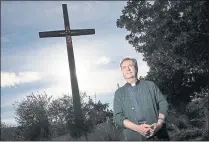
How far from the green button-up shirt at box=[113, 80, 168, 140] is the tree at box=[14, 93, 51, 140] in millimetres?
11020

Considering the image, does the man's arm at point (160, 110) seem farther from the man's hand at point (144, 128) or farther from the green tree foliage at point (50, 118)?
the green tree foliage at point (50, 118)

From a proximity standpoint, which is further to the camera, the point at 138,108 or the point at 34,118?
the point at 34,118

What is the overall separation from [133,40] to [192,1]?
12.5ft

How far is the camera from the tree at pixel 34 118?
1345 cm

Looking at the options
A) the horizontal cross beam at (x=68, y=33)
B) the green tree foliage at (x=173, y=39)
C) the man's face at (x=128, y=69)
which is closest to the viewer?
the man's face at (x=128, y=69)

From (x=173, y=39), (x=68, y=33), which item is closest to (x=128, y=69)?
(x=68, y=33)

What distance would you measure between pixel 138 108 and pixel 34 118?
1181cm

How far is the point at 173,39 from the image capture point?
48.4 ft

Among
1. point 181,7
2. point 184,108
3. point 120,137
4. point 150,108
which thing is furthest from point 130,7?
point 150,108

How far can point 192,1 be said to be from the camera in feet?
47.7

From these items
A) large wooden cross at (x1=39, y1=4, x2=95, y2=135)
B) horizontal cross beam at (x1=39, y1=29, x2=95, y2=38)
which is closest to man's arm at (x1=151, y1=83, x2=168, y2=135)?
large wooden cross at (x1=39, y1=4, x2=95, y2=135)

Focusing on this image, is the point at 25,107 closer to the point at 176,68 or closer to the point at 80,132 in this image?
the point at 80,132

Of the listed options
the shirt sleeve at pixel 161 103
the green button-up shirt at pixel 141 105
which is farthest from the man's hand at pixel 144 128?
the shirt sleeve at pixel 161 103

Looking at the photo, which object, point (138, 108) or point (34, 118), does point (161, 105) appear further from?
point (34, 118)
